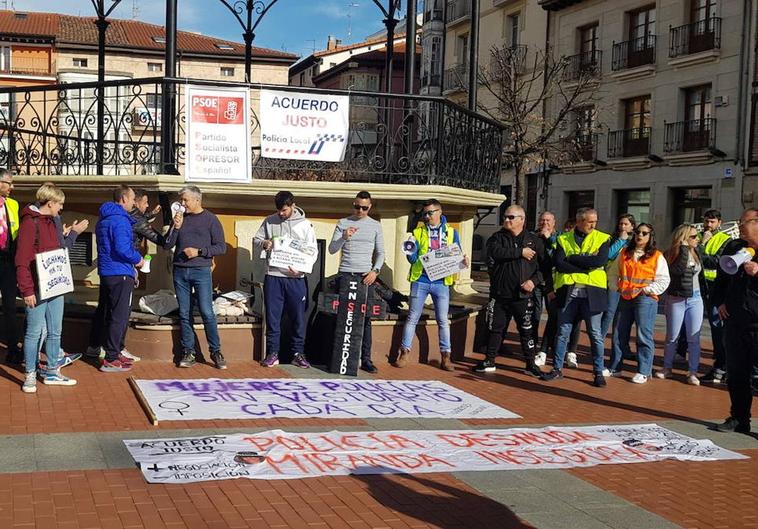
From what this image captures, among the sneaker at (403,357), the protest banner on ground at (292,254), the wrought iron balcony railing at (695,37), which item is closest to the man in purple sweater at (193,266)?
the protest banner on ground at (292,254)

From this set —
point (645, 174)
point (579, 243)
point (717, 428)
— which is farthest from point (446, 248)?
point (645, 174)

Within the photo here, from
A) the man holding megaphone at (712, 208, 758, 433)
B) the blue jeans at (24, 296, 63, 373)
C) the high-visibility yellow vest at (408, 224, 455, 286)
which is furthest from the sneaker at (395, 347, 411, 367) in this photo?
the blue jeans at (24, 296, 63, 373)

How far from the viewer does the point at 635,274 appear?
10.4m

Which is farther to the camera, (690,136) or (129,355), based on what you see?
(690,136)

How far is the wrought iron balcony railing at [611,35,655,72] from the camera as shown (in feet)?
109

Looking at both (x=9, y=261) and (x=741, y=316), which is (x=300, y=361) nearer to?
(x=9, y=261)

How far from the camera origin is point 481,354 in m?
11.8

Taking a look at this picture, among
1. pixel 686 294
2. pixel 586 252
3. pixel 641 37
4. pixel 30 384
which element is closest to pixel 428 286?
pixel 586 252

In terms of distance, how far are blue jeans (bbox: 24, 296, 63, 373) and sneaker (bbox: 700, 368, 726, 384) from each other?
7.50 m

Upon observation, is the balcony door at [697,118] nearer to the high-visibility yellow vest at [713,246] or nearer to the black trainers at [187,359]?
→ the high-visibility yellow vest at [713,246]

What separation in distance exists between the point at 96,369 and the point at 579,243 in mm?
5543

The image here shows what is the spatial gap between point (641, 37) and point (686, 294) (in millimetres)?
25836

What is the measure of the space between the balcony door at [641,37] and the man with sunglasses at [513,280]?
1005 inches

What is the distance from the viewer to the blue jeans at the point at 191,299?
9.27 metres
